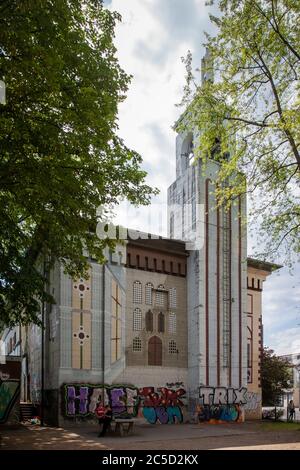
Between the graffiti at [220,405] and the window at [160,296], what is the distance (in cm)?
597

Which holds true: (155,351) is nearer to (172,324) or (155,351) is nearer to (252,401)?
(172,324)

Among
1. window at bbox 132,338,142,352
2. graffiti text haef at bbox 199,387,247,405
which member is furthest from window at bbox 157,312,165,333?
graffiti text haef at bbox 199,387,247,405

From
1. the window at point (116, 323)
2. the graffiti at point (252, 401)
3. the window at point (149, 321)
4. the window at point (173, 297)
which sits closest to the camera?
the window at point (116, 323)

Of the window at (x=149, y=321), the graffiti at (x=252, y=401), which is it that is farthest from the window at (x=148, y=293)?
the graffiti at (x=252, y=401)

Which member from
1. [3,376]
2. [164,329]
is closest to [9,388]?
[3,376]

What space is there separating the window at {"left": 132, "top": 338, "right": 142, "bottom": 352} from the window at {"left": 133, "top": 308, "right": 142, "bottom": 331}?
683 millimetres

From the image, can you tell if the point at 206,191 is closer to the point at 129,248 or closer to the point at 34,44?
the point at 129,248

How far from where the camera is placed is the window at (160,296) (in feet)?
112

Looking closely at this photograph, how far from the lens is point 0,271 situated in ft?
61.1

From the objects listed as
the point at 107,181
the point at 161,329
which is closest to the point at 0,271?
the point at 107,181

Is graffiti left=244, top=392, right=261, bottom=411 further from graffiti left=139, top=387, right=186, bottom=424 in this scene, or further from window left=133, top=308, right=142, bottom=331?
window left=133, top=308, right=142, bottom=331

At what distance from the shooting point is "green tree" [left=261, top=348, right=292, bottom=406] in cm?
4491

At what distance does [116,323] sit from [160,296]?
3955 mm

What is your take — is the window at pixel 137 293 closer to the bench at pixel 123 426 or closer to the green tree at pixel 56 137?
the bench at pixel 123 426
